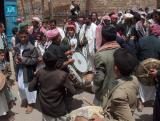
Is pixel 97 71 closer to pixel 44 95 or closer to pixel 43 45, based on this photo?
pixel 44 95

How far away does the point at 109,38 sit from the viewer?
5.39 m

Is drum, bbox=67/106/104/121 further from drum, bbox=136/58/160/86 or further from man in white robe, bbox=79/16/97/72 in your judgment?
man in white robe, bbox=79/16/97/72

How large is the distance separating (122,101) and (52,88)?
5.82 feet

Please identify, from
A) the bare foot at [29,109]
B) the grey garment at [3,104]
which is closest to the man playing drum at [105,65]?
the grey garment at [3,104]

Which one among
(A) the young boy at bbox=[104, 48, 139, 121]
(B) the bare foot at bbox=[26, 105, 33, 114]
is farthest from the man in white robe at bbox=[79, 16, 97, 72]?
(A) the young boy at bbox=[104, 48, 139, 121]

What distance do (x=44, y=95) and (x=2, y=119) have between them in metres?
2.62

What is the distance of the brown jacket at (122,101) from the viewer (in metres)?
3.78

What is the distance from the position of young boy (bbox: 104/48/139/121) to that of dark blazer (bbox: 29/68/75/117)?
143 centimetres

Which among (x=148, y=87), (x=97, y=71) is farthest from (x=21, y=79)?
(x=97, y=71)

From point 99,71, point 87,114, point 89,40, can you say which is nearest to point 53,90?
point 99,71

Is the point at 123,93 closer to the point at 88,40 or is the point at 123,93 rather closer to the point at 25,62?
the point at 25,62

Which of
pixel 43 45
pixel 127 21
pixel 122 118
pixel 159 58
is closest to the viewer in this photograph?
pixel 122 118

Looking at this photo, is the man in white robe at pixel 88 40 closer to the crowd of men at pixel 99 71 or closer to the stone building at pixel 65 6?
the crowd of men at pixel 99 71

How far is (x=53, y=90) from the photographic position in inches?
212
